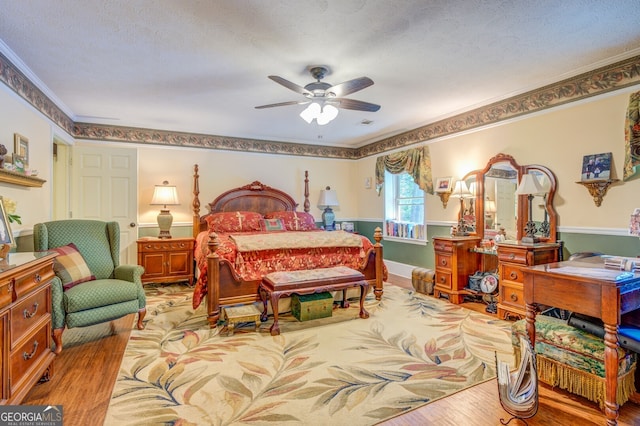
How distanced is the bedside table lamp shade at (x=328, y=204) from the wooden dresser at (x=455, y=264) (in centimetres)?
247

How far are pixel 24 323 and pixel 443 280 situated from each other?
13.7 ft

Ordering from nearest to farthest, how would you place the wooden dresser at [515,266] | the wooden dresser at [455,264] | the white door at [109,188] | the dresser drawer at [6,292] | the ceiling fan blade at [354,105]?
the dresser drawer at [6,292], the ceiling fan blade at [354,105], the wooden dresser at [515,266], the wooden dresser at [455,264], the white door at [109,188]

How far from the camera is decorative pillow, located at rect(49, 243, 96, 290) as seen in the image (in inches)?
110

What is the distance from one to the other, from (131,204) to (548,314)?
17.2 feet

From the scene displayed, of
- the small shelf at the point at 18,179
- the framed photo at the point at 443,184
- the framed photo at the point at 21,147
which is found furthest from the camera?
the framed photo at the point at 443,184

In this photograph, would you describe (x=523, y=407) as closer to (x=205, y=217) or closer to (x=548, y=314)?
(x=548, y=314)

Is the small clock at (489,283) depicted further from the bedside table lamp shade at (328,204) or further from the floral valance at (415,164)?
the bedside table lamp shade at (328,204)

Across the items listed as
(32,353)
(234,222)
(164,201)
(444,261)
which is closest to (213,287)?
(32,353)

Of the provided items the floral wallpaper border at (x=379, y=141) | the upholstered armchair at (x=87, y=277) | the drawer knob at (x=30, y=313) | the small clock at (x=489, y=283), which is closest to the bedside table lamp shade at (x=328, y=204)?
the floral wallpaper border at (x=379, y=141)

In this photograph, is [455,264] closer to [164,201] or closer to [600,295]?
[600,295]

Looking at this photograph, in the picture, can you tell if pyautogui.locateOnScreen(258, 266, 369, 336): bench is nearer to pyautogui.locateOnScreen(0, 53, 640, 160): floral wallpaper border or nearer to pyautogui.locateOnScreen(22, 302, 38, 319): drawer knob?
pyautogui.locateOnScreen(22, 302, 38, 319): drawer knob

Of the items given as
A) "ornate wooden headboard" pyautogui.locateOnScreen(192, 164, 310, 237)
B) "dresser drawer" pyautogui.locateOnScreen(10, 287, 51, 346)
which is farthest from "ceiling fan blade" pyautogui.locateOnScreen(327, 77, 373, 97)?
"ornate wooden headboard" pyautogui.locateOnScreen(192, 164, 310, 237)

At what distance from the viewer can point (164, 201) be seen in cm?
518

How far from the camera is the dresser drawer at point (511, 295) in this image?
3.42 metres
